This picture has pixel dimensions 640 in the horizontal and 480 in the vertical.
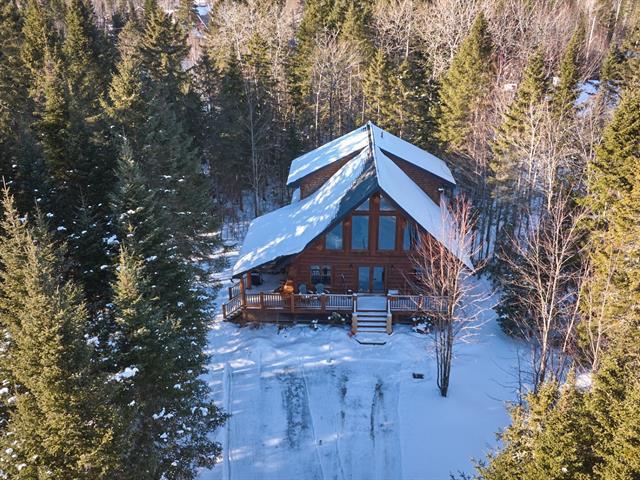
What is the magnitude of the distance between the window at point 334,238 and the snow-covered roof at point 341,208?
686 millimetres

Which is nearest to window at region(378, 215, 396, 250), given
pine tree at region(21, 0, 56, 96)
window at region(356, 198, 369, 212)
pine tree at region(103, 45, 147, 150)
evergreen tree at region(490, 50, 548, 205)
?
window at region(356, 198, 369, 212)

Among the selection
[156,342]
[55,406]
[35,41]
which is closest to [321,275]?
[156,342]

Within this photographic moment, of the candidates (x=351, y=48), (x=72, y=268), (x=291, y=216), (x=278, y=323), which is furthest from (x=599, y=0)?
(x=72, y=268)

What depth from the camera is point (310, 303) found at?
22828mm

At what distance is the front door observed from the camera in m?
23.6

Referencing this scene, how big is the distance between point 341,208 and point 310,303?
494 centimetres

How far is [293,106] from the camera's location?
43.5 m

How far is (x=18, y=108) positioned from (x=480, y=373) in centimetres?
3572

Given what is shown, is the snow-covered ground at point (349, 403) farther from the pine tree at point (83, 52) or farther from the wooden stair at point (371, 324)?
the pine tree at point (83, 52)

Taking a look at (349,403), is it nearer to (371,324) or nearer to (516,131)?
(371,324)

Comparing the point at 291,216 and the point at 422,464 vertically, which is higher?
the point at 291,216

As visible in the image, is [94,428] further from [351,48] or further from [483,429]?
[351,48]

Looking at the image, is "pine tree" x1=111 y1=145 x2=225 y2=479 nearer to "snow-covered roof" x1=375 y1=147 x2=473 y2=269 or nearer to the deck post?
the deck post

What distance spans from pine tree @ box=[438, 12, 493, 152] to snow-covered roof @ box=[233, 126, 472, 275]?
24.2ft
